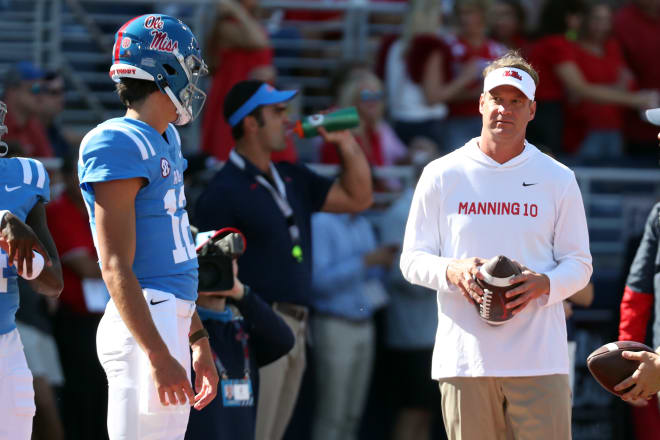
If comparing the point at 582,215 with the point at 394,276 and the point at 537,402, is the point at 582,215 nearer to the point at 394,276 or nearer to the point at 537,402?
the point at 537,402

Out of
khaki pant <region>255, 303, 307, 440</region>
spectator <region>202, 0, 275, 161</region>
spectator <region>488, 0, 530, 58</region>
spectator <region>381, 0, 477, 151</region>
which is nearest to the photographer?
khaki pant <region>255, 303, 307, 440</region>

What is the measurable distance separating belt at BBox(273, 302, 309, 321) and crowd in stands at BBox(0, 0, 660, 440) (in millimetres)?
1751

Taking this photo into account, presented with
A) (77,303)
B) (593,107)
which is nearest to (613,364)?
(77,303)

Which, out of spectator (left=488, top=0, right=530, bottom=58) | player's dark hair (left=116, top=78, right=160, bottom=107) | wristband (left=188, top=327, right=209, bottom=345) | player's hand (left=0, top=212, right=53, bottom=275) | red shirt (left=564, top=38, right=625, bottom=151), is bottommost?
wristband (left=188, top=327, right=209, bottom=345)

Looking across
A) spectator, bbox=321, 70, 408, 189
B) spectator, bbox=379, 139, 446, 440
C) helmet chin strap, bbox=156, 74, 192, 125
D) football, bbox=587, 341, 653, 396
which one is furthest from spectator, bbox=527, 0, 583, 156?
helmet chin strap, bbox=156, 74, 192, 125

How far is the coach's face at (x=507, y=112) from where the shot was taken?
175 inches

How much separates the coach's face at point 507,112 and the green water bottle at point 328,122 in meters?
1.63

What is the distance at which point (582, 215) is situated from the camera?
4430mm

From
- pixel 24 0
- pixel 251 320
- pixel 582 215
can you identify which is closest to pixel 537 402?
pixel 582 215

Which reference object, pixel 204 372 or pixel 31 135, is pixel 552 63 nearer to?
pixel 31 135

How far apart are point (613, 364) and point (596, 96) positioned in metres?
5.23

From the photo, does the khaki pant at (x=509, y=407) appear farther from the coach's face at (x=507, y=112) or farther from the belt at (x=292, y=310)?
the belt at (x=292, y=310)

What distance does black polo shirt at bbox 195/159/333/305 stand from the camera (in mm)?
5582

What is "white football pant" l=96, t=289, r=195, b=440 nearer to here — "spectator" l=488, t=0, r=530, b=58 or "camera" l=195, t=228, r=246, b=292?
"camera" l=195, t=228, r=246, b=292
